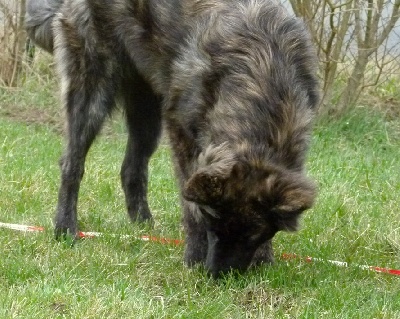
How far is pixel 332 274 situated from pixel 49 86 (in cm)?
700

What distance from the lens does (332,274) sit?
4797mm

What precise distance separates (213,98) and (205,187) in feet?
2.29

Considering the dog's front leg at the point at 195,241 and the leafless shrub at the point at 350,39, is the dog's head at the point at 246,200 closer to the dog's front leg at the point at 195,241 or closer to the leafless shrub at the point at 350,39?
the dog's front leg at the point at 195,241

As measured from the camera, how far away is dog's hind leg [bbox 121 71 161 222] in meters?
6.08

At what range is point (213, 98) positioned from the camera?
468cm

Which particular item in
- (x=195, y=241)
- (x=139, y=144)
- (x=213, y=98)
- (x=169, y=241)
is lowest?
(x=169, y=241)

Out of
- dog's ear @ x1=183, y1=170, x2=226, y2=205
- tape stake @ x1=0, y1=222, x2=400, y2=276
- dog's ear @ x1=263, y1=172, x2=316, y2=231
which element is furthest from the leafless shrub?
dog's ear @ x1=183, y1=170, x2=226, y2=205

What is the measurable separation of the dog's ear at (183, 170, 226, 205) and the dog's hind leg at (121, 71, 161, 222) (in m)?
1.88

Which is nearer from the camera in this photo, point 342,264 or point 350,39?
point 342,264

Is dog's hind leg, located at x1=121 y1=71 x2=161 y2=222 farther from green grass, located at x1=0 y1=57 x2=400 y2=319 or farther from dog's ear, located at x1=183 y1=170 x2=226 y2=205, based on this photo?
dog's ear, located at x1=183 y1=170 x2=226 y2=205

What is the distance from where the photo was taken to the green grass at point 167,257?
4199 mm

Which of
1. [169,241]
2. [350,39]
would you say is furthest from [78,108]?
[350,39]

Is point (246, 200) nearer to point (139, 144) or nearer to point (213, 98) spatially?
point (213, 98)

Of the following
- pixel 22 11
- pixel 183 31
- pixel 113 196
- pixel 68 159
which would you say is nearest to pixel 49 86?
pixel 22 11
